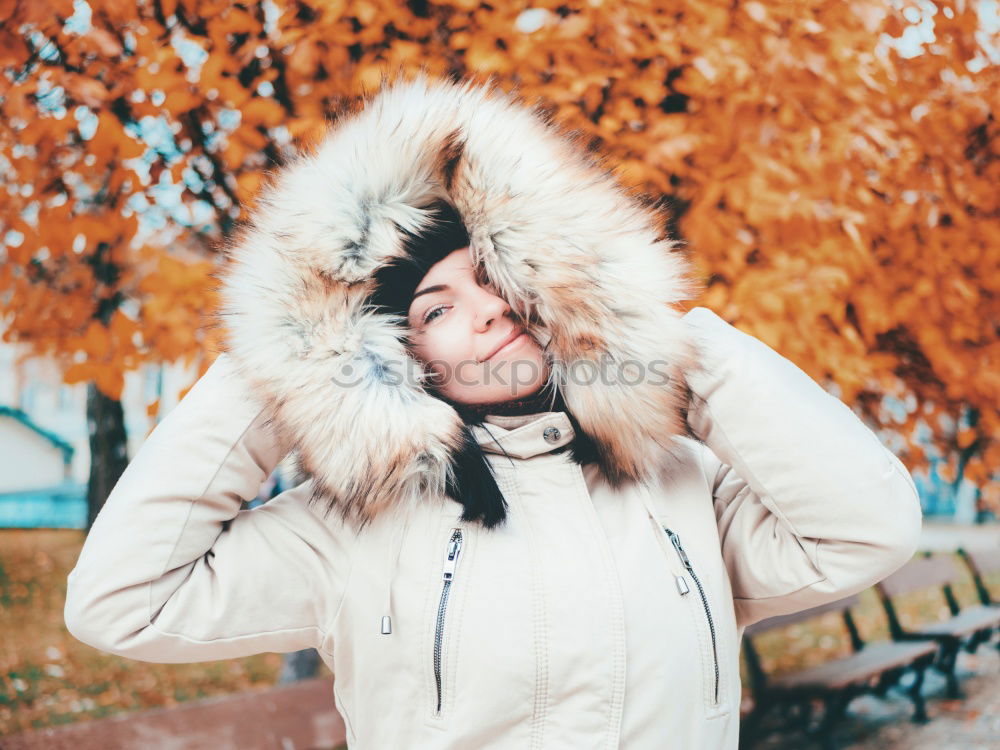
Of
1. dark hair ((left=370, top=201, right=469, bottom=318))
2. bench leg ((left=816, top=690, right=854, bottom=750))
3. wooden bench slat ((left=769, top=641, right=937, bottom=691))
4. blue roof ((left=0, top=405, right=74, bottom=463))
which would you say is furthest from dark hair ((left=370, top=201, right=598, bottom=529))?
blue roof ((left=0, top=405, right=74, bottom=463))

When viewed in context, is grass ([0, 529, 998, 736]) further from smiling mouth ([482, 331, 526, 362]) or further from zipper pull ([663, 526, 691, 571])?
smiling mouth ([482, 331, 526, 362])

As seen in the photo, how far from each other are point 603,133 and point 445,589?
1.86 metres

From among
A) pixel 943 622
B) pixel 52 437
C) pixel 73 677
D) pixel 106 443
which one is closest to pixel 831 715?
pixel 943 622

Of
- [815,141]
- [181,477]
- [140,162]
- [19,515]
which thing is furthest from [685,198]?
[19,515]

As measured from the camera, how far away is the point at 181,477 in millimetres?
1459

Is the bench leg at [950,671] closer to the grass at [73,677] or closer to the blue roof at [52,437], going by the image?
the grass at [73,677]

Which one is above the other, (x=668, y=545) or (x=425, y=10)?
(x=425, y=10)

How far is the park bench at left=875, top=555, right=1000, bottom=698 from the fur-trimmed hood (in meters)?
3.93

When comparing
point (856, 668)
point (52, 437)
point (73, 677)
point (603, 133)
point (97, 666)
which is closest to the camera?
point (603, 133)

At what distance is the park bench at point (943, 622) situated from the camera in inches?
195

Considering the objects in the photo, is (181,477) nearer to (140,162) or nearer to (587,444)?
(587,444)

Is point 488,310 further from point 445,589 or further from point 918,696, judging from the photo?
point 918,696

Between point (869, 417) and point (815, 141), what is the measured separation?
1428 mm

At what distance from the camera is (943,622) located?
546 cm
